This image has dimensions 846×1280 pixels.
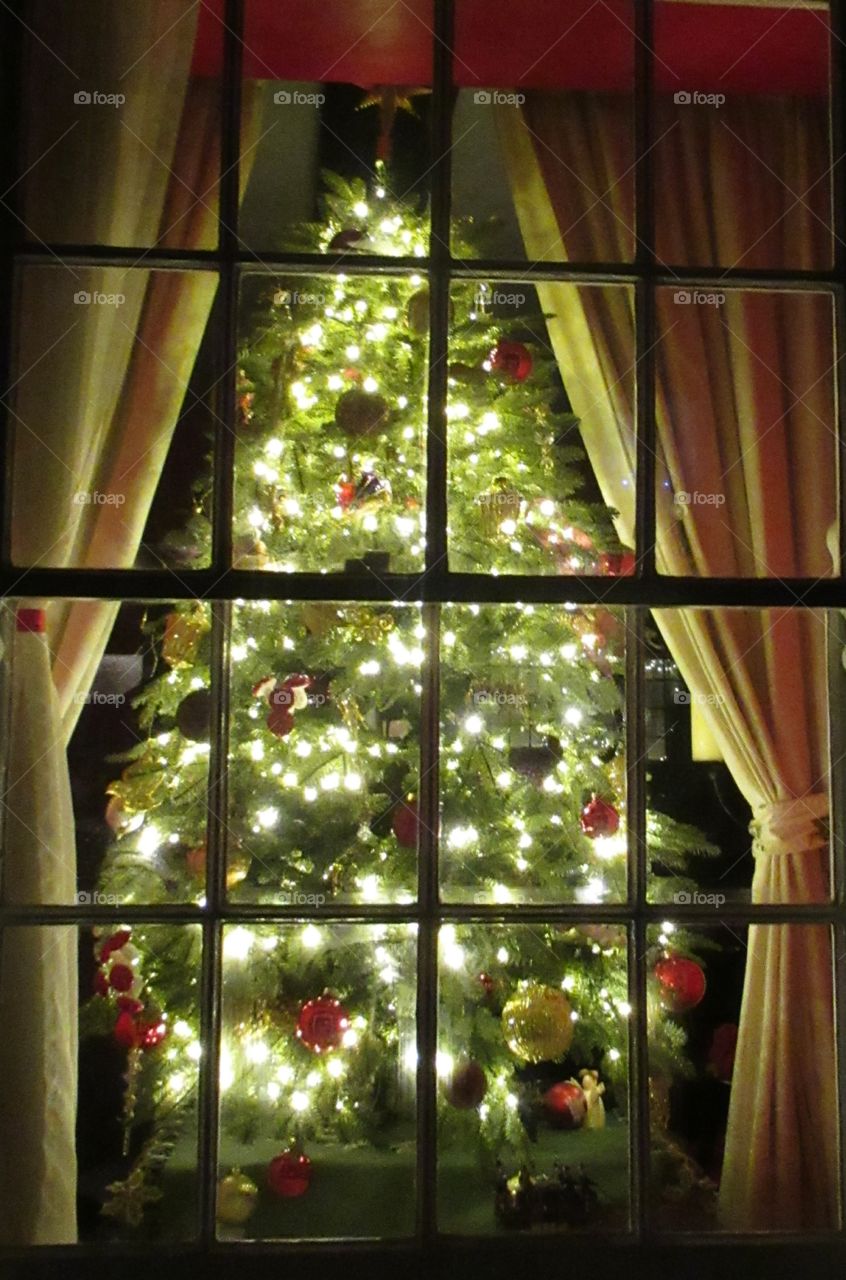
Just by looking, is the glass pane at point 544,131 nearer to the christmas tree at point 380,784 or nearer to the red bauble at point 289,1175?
the christmas tree at point 380,784

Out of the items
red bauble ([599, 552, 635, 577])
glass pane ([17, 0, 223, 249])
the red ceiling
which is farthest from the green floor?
Answer: the red ceiling

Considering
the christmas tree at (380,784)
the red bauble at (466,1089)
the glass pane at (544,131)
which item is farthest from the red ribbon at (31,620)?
the red bauble at (466,1089)

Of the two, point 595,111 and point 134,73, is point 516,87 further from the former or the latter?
point 134,73

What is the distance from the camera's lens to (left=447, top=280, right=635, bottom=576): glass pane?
1.82 meters

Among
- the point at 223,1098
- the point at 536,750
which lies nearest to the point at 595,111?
the point at 536,750

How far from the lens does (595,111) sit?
1876 mm

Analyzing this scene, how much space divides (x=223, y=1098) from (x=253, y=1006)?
17cm

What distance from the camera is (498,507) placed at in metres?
2.15

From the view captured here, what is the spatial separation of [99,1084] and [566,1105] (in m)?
0.93

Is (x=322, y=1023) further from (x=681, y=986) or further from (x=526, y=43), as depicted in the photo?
(x=526, y=43)

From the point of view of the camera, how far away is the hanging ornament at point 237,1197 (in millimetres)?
1621

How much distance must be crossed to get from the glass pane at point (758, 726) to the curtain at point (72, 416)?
106 centimetres

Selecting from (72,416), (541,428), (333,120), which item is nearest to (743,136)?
(541,428)

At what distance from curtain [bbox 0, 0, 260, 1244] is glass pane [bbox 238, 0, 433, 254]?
0.08 meters
